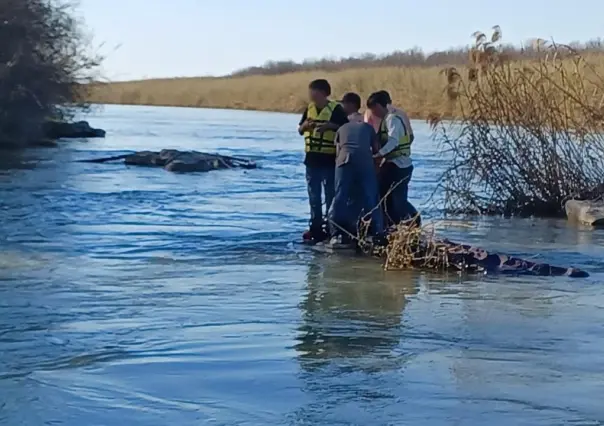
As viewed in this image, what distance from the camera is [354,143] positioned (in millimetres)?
11555

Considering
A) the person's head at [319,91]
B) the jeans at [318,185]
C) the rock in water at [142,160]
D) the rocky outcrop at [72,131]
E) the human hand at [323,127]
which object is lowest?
the rock in water at [142,160]

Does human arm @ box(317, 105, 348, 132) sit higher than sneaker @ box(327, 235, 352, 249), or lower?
higher

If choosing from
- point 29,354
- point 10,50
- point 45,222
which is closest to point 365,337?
point 29,354

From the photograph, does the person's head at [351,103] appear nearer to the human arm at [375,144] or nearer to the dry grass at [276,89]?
the human arm at [375,144]

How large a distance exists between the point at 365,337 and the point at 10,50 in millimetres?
25013

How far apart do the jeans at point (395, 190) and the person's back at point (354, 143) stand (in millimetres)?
803

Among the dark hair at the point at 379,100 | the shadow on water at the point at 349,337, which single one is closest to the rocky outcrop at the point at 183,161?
the dark hair at the point at 379,100

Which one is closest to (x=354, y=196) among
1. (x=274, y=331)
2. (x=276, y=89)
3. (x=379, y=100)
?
(x=379, y=100)

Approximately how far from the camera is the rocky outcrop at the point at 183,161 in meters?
26.2

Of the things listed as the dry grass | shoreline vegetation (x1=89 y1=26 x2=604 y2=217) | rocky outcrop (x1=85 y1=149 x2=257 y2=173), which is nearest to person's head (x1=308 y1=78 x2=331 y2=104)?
shoreline vegetation (x1=89 y1=26 x2=604 y2=217)

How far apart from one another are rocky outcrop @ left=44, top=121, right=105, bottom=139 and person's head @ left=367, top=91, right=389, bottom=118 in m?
28.6

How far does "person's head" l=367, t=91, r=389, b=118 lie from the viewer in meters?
12.1

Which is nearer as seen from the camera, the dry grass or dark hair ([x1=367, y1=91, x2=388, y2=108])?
dark hair ([x1=367, y1=91, x2=388, y2=108])

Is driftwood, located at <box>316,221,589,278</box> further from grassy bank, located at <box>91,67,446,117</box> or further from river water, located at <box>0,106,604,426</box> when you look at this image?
grassy bank, located at <box>91,67,446,117</box>
